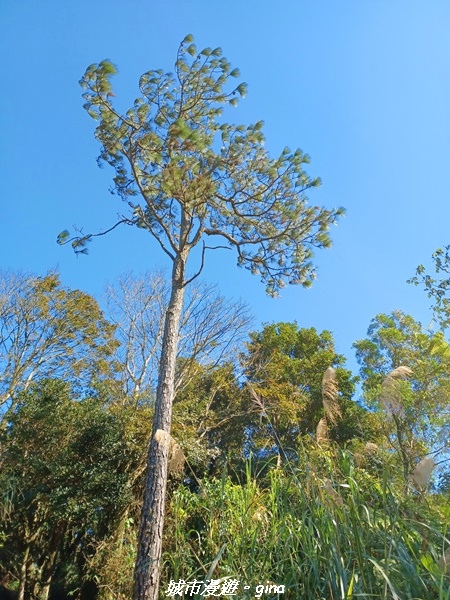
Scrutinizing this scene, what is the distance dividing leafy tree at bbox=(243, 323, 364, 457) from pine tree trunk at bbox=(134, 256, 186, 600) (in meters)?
4.03

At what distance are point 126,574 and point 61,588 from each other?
3.05 meters

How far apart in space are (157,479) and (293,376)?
753 centimetres

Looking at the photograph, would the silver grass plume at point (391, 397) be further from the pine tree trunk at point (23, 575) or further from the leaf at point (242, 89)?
the pine tree trunk at point (23, 575)

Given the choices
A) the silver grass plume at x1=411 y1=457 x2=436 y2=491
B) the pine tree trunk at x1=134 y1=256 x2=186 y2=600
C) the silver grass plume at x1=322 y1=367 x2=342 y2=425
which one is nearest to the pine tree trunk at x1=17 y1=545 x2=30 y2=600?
the pine tree trunk at x1=134 y1=256 x2=186 y2=600

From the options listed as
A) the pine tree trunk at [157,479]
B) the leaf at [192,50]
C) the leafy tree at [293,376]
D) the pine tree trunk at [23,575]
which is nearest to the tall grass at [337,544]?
the pine tree trunk at [157,479]

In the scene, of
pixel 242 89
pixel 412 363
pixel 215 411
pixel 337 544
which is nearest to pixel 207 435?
pixel 215 411

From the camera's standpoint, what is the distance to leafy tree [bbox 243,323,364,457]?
32.0ft

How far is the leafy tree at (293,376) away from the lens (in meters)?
9.74

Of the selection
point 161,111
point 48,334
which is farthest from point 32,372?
point 161,111

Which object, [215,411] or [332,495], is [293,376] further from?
[332,495]

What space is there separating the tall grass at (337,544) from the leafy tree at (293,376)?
23.1 ft

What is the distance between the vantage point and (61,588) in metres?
7.89

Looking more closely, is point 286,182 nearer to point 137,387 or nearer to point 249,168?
point 249,168

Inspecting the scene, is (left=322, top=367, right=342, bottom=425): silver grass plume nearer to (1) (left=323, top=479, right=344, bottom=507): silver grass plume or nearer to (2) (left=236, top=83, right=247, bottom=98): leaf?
(1) (left=323, top=479, right=344, bottom=507): silver grass plume
